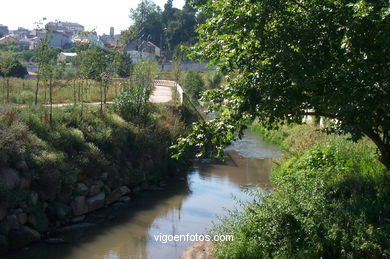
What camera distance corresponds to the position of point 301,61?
25.8ft

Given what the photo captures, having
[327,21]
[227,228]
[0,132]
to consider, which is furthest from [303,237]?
[0,132]

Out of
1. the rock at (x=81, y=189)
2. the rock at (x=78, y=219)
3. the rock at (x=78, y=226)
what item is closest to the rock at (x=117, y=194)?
the rock at (x=81, y=189)

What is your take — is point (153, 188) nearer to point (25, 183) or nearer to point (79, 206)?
point (79, 206)

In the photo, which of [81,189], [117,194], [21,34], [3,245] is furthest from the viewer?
[21,34]

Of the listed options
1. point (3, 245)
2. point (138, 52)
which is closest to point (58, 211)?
point (3, 245)

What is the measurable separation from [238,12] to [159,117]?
13.2 meters

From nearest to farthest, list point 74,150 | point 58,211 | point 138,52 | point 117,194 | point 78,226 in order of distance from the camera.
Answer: point 58,211 < point 78,226 < point 74,150 < point 117,194 < point 138,52

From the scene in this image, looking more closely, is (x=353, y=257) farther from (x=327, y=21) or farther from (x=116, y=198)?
(x=116, y=198)

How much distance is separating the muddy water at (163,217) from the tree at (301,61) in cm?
416

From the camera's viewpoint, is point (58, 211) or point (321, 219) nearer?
point (321, 219)

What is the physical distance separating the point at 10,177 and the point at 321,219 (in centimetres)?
782

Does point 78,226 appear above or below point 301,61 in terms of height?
below

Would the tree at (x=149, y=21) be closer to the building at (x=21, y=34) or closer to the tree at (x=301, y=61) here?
the building at (x=21, y=34)

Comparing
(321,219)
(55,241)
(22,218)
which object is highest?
(321,219)
